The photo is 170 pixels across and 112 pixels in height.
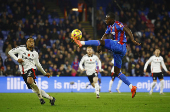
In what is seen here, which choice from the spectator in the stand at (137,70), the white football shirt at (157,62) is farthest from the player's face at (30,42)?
the spectator in the stand at (137,70)

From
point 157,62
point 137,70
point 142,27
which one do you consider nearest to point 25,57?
point 157,62

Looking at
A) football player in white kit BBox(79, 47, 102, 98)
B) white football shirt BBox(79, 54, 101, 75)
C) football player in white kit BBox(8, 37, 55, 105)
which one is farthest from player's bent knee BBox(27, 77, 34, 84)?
white football shirt BBox(79, 54, 101, 75)

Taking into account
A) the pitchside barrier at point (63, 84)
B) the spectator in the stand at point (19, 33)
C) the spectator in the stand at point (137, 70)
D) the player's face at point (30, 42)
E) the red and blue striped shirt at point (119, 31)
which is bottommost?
the pitchside barrier at point (63, 84)

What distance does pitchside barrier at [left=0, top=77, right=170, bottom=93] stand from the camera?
18.2 meters

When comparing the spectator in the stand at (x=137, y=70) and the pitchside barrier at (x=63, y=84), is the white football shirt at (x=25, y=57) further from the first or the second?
the spectator in the stand at (x=137, y=70)

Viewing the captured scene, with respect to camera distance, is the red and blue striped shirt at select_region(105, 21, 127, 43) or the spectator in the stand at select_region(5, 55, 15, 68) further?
the spectator in the stand at select_region(5, 55, 15, 68)

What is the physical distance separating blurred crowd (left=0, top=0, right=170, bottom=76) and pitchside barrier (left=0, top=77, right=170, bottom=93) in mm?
487

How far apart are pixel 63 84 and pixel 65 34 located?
4.31 meters

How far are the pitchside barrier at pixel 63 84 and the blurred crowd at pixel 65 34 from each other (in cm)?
49

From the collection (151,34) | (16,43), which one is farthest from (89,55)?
(151,34)

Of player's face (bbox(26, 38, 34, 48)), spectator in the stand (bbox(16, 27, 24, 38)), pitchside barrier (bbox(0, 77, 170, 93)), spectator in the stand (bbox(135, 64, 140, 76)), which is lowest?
pitchside barrier (bbox(0, 77, 170, 93))

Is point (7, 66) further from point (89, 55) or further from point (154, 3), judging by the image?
point (154, 3)

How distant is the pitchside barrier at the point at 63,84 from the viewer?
18.2 m

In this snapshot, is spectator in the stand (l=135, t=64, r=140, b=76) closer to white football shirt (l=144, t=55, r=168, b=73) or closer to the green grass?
white football shirt (l=144, t=55, r=168, b=73)
